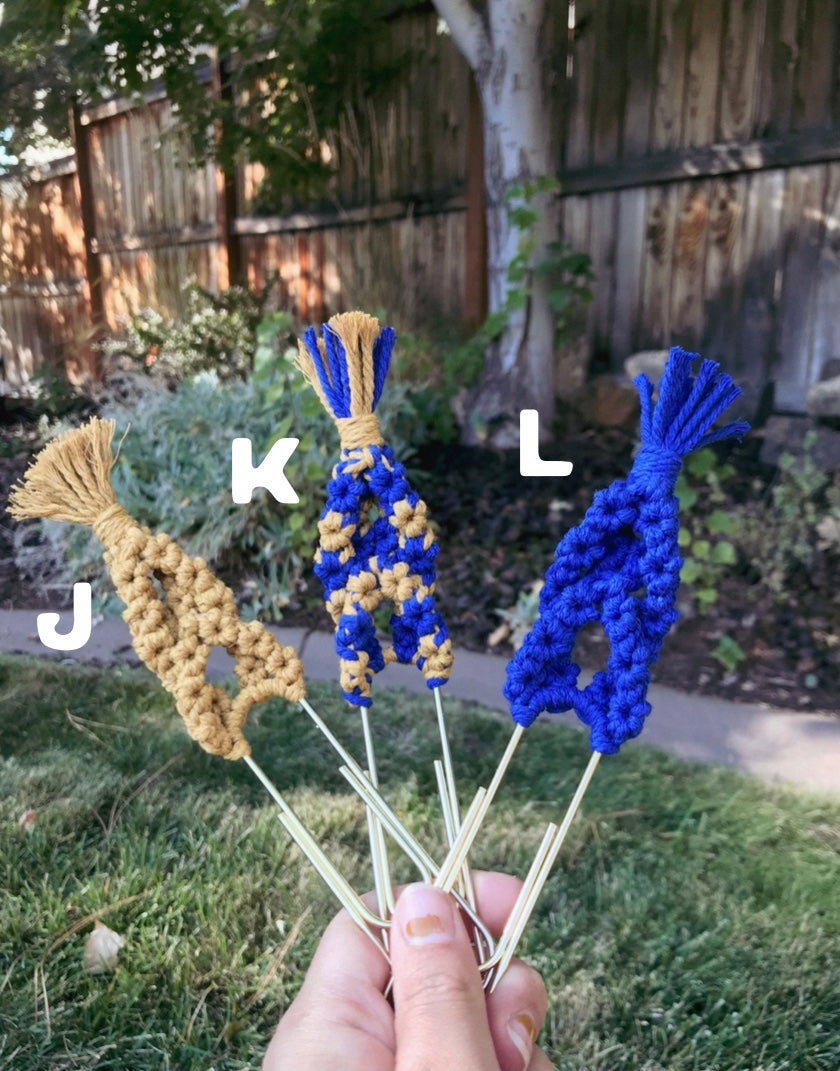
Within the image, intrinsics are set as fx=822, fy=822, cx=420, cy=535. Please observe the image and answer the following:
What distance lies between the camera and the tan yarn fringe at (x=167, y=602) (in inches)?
24.0

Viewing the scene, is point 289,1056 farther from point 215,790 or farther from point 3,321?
point 3,321

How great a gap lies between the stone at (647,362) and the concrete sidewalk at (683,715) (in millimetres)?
1046

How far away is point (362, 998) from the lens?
2.07 feet

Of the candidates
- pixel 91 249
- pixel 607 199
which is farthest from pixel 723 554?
pixel 91 249

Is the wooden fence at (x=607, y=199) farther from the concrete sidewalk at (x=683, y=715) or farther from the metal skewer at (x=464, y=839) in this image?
the metal skewer at (x=464, y=839)

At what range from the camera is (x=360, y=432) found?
666 millimetres

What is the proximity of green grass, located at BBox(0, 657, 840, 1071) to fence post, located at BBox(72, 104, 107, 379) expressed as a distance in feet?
5.51

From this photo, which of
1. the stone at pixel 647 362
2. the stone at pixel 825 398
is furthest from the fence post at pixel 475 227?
the stone at pixel 825 398

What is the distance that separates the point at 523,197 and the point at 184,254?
1860 millimetres

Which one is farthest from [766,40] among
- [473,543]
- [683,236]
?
[473,543]

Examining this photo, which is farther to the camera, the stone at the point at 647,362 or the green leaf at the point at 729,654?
the stone at the point at 647,362

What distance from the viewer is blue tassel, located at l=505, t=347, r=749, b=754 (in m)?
0.60

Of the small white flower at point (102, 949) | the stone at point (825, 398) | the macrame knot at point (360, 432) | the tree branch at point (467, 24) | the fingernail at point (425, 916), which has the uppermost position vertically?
the tree branch at point (467, 24)

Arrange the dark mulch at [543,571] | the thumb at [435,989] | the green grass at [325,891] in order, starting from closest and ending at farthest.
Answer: the thumb at [435,989] → the green grass at [325,891] → the dark mulch at [543,571]
